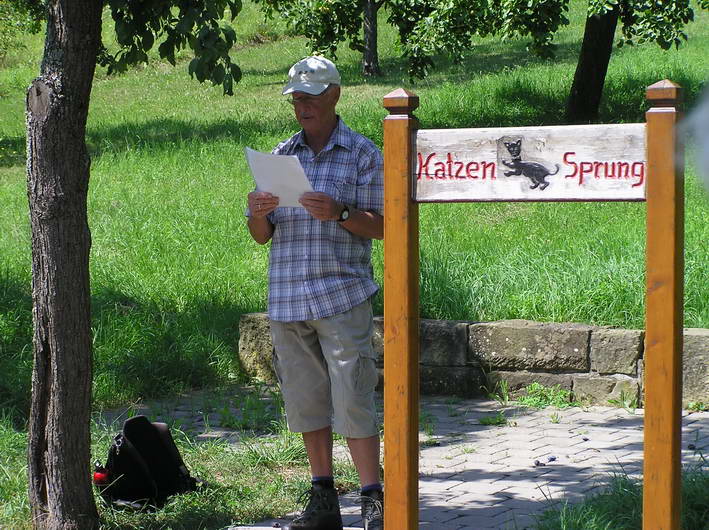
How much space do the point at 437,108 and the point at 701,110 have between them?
48.2 feet

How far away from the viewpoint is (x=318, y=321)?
13.5ft

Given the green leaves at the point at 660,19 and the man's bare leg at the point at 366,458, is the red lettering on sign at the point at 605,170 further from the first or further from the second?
the green leaves at the point at 660,19

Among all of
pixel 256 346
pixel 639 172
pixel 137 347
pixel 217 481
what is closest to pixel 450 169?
pixel 639 172

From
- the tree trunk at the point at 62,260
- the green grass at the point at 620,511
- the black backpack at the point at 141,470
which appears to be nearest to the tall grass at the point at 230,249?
the black backpack at the point at 141,470

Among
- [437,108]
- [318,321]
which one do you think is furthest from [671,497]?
[437,108]

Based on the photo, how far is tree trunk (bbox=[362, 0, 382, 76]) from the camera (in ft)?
84.6

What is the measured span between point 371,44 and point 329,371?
73.5ft

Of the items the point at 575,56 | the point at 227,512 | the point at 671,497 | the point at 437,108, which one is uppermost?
the point at 575,56

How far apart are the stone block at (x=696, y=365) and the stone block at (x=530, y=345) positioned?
59 centimetres

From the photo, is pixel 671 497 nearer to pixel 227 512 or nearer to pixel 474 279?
pixel 227 512

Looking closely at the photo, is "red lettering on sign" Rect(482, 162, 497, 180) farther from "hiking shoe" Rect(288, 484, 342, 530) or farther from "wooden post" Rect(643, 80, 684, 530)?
"hiking shoe" Rect(288, 484, 342, 530)

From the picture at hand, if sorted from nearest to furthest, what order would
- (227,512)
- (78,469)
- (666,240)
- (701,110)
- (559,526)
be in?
(701,110)
(666,240)
(559,526)
(78,469)
(227,512)

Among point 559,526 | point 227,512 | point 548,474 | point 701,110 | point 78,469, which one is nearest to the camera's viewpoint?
point 701,110

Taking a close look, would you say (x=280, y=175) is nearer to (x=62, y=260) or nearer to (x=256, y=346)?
(x=62, y=260)
